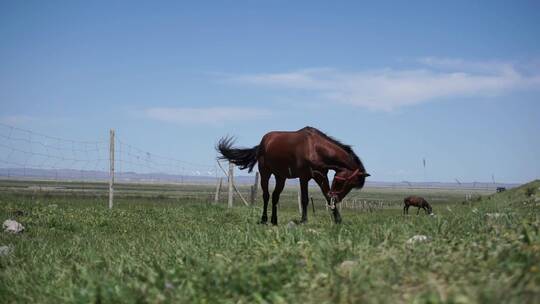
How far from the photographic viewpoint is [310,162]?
32.4 feet

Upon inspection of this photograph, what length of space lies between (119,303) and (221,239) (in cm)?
267

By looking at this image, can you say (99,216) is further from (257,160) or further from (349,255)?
(349,255)

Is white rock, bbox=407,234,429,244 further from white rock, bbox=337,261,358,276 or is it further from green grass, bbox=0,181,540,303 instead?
white rock, bbox=337,261,358,276

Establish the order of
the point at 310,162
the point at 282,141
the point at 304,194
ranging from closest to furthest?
the point at 310,162 < the point at 304,194 < the point at 282,141

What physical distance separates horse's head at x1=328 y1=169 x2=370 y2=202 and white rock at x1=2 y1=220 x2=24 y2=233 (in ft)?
20.2

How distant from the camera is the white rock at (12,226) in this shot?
1026 cm

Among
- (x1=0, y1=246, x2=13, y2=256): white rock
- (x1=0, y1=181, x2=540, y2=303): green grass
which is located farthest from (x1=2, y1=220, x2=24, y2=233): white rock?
(x1=0, y1=181, x2=540, y2=303): green grass

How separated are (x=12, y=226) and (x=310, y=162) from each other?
5.99 metres

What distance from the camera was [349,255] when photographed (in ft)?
15.5

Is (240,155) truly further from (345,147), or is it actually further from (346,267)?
(346,267)

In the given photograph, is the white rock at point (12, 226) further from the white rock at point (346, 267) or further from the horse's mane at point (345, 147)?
the white rock at point (346, 267)

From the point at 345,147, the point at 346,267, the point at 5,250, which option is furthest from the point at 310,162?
the point at 346,267

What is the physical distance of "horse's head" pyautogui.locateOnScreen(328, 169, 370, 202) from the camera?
368 inches

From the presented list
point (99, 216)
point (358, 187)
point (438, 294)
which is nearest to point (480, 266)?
point (438, 294)
